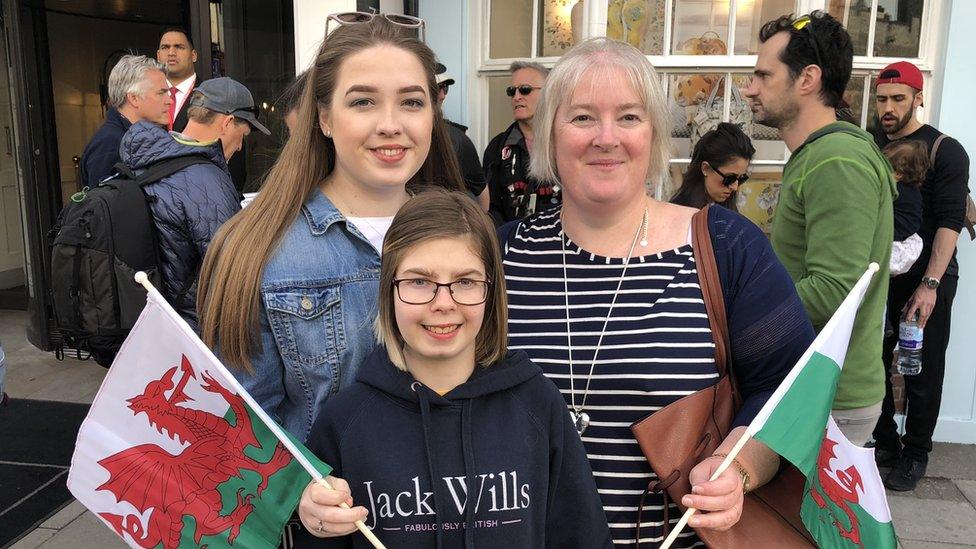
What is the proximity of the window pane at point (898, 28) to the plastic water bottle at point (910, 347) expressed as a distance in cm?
163

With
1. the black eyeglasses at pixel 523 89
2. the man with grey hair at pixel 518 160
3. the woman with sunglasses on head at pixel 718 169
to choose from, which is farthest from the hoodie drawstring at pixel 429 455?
the black eyeglasses at pixel 523 89

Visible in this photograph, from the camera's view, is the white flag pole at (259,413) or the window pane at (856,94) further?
the window pane at (856,94)

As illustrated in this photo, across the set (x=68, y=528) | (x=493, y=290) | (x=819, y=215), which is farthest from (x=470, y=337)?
(x=68, y=528)

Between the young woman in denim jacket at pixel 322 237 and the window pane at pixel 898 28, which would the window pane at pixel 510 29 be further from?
the young woman in denim jacket at pixel 322 237

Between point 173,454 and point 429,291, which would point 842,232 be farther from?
point 173,454

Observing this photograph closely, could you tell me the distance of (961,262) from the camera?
4.48 metres

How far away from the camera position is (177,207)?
3.43 meters

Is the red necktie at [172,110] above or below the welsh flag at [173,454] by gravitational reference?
above

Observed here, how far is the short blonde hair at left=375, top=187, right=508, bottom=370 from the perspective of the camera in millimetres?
1492

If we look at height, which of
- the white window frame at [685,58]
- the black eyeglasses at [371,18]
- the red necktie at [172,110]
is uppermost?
the white window frame at [685,58]

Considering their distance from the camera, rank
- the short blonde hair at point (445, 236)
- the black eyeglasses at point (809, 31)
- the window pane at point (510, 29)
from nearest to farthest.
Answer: the short blonde hair at point (445, 236) < the black eyeglasses at point (809, 31) < the window pane at point (510, 29)

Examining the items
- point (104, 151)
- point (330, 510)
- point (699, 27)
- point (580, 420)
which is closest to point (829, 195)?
point (580, 420)

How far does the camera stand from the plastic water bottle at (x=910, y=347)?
4164 millimetres

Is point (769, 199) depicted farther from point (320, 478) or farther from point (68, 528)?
point (68, 528)
